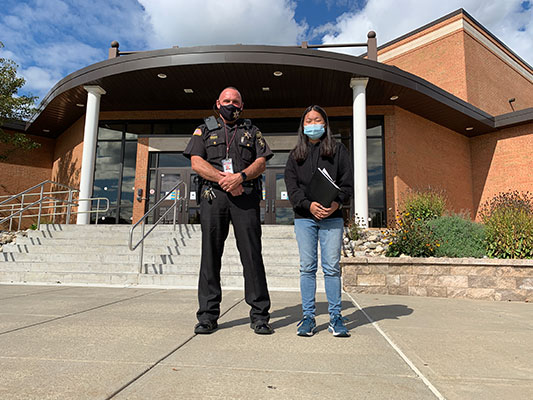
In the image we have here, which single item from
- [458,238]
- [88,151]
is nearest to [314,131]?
[458,238]

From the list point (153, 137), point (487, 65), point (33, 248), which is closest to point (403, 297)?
point (33, 248)

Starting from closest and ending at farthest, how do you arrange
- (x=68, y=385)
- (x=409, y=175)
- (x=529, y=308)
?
(x=68, y=385) < (x=529, y=308) < (x=409, y=175)

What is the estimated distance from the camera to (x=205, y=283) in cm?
283

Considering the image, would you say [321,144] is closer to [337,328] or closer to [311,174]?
[311,174]

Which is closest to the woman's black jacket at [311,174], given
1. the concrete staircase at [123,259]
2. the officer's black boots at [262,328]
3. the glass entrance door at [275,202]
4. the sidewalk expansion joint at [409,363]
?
the officer's black boots at [262,328]

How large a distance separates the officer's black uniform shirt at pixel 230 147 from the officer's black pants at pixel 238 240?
282 millimetres

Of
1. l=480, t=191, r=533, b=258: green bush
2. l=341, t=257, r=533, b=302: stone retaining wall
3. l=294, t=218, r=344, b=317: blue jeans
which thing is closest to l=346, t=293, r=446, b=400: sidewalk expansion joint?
l=294, t=218, r=344, b=317: blue jeans

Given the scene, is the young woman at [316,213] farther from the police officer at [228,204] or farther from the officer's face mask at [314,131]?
the police officer at [228,204]

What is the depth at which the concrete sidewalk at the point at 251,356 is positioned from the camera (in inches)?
65.1

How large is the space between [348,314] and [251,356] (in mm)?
1740

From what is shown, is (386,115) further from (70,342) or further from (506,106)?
(70,342)

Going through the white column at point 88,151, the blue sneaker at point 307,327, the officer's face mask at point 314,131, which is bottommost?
the blue sneaker at point 307,327

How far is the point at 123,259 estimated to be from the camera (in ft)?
21.8

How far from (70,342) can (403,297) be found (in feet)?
14.4
